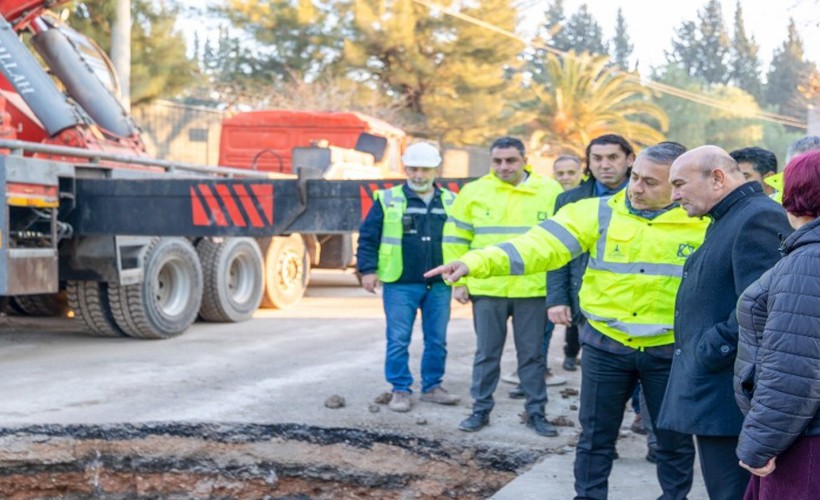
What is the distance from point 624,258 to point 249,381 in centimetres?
382

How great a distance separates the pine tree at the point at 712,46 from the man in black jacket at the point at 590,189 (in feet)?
231

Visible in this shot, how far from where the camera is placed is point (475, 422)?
5.87 m

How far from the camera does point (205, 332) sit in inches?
398

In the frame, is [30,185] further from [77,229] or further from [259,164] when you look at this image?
[259,164]

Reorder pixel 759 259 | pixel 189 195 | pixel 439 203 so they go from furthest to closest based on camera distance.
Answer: pixel 189 195 → pixel 439 203 → pixel 759 259

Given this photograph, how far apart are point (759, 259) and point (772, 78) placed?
73235 millimetres

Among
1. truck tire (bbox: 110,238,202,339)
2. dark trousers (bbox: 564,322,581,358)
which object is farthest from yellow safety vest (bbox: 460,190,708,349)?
truck tire (bbox: 110,238,202,339)

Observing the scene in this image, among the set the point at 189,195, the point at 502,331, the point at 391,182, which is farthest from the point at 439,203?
the point at 189,195

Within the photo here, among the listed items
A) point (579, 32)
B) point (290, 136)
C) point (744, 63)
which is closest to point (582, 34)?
point (579, 32)

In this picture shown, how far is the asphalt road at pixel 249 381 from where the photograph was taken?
590cm

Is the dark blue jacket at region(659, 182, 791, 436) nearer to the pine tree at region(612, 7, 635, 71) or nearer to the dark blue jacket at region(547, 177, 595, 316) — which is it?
the dark blue jacket at region(547, 177, 595, 316)

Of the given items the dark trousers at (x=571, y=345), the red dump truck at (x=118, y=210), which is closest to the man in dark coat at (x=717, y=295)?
the red dump truck at (x=118, y=210)

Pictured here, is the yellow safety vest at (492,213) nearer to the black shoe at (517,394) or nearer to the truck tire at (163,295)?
the black shoe at (517,394)

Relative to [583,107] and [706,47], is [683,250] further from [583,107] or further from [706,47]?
[706,47]
